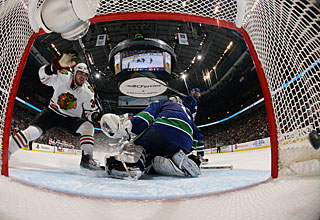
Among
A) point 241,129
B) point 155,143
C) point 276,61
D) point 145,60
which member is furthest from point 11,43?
point 241,129

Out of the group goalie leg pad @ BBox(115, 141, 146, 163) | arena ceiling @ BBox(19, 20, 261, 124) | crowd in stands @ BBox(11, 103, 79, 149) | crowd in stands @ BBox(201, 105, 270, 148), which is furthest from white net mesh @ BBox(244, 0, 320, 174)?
crowd in stands @ BBox(11, 103, 79, 149)

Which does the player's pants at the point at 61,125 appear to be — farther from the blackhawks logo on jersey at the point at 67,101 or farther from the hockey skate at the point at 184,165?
the hockey skate at the point at 184,165

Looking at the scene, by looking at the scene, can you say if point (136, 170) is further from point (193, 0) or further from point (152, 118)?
point (193, 0)

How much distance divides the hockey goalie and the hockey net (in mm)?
531

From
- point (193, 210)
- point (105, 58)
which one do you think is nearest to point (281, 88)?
point (193, 210)

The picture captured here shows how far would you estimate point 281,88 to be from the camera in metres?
0.90

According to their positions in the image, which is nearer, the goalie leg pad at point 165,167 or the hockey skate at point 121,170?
the hockey skate at point 121,170

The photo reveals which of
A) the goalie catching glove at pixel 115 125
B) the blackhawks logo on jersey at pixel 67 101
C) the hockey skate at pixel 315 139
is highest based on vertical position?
the blackhawks logo on jersey at pixel 67 101

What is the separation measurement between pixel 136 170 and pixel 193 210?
674 mm

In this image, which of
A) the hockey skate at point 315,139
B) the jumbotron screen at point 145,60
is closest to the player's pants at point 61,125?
the hockey skate at point 315,139

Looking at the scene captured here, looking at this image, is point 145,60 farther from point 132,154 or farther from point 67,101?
point 132,154

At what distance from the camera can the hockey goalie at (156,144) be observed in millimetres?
1100

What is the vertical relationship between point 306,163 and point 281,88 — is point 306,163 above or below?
below

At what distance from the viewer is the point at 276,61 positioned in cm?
92
